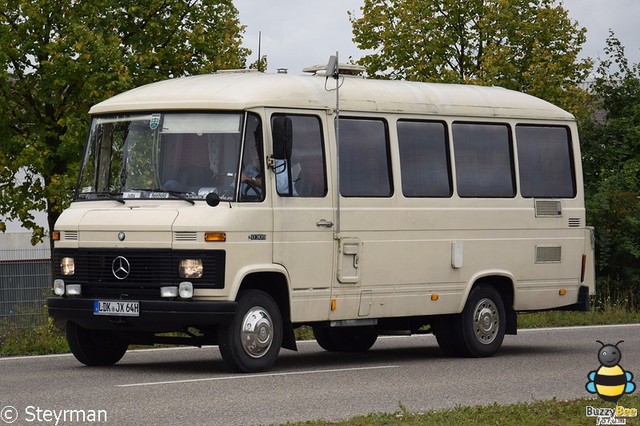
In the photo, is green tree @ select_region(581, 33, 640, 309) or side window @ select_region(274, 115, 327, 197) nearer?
side window @ select_region(274, 115, 327, 197)

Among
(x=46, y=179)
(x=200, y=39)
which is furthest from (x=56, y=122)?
(x=200, y=39)

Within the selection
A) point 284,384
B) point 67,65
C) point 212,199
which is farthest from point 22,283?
point 284,384

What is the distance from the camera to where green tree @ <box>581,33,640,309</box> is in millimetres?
27938

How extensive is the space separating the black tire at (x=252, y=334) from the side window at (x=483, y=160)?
356cm

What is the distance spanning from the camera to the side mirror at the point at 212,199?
14430mm

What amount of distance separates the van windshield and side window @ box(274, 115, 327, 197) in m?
0.65

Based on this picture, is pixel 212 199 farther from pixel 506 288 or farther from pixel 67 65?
pixel 67 65

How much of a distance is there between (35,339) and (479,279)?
17.9ft

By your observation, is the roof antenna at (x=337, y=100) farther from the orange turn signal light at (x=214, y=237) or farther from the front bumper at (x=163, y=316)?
the front bumper at (x=163, y=316)

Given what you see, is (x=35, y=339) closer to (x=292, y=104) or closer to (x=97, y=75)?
(x=292, y=104)

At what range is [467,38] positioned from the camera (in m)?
44.8

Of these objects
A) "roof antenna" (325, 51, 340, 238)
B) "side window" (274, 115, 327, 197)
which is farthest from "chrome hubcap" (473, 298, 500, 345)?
"side window" (274, 115, 327, 197)

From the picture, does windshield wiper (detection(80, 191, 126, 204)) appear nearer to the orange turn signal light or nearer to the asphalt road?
the orange turn signal light

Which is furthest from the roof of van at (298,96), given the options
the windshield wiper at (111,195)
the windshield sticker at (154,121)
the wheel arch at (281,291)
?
the wheel arch at (281,291)
